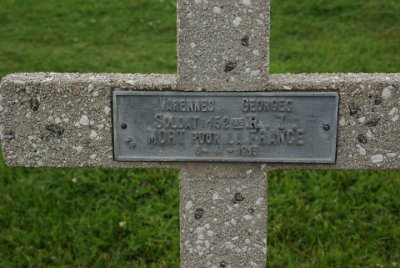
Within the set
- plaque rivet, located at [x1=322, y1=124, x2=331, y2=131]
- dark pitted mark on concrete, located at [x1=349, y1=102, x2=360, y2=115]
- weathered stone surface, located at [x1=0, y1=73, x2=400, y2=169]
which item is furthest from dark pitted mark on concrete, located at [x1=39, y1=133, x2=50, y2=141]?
dark pitted mark on concrete, located at [x1=349, y1=102, x2=360, y2=115]

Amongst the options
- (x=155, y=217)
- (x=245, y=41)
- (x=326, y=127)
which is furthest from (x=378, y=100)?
(x=155, y=217)

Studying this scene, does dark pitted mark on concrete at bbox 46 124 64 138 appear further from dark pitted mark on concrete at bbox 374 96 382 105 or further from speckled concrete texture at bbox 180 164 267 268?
dark pitted mark on concrete at bbox 374 96 382 105

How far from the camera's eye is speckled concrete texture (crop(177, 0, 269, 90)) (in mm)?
2289

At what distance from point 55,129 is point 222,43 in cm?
74

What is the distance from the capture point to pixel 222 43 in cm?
232

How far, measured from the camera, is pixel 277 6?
8.00 metres

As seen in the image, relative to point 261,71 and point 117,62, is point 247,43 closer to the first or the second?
point 261,71

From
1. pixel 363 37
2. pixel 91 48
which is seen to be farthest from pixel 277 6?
pixel 91 48

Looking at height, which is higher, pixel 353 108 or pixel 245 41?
pixel 245 41

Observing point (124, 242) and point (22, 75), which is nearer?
point (22, 75)

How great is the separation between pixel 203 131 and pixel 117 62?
422 cm

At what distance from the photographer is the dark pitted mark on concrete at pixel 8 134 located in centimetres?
249

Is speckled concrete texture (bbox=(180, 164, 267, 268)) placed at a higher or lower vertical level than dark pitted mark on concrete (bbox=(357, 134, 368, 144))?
lower

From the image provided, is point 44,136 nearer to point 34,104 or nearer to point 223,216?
point 34,104
